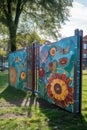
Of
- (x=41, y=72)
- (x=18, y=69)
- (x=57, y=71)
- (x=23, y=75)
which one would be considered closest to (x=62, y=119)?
(x=57, y=71)

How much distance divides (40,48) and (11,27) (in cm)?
1424

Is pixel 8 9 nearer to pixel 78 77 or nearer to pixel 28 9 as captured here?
pixel 28 9

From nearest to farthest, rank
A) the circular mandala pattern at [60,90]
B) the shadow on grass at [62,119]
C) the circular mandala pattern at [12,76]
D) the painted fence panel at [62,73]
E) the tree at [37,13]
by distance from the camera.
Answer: the shadow on grass at [62,119], the painted fence panel at [62,73], the circular mandala pattern at [60,90], the circular mandala pattern at [12,76], the tree at [37,13]

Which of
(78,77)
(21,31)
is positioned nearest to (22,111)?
(78,77)

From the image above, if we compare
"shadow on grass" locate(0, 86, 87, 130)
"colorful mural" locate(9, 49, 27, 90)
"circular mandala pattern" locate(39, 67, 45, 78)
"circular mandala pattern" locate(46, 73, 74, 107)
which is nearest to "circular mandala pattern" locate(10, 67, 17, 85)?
"colorful mural" locate(9, 49, 27, 90)

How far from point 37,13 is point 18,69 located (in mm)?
15152

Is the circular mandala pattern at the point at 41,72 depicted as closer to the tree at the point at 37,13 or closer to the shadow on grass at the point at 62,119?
the shadow on grass at the point at 62,119

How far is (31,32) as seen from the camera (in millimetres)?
28203

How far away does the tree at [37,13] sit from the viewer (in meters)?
24.3

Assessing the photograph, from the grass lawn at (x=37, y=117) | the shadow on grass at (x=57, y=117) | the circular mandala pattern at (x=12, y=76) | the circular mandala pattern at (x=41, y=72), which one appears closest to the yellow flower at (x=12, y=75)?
the circular mandala pattern at (x=12, y=76)

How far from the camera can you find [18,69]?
12.9 metres

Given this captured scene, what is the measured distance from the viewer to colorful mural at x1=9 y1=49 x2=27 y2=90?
476 inches

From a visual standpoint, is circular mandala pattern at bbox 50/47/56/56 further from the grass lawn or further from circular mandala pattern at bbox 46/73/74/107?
the grass lawn

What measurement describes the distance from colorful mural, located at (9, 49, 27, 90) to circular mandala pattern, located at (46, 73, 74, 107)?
340 cm
